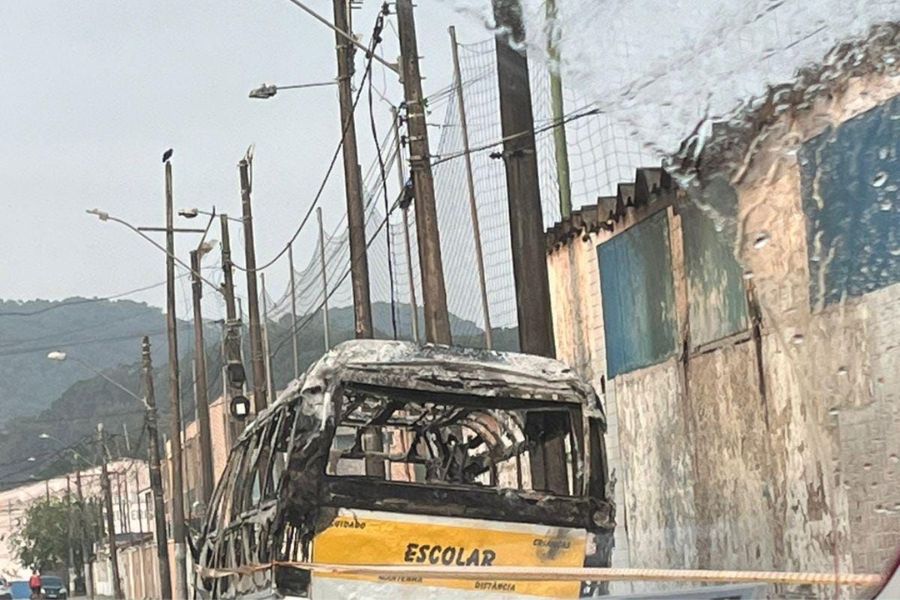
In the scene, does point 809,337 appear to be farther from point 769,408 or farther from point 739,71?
point 769,408

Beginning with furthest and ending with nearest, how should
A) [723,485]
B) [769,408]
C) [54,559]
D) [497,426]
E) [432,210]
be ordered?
[54,559] < [432,210] < [723,485] < [769,408] < [497,426]

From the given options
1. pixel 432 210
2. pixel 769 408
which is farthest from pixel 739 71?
pixel 432 210

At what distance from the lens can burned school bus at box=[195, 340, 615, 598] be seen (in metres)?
8.48

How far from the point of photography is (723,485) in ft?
43.5

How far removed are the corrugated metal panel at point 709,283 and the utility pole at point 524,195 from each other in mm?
1536

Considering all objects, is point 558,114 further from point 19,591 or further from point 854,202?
point 19,591

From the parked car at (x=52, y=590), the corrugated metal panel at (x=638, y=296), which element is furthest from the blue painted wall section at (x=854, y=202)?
the parked car at (x=52, y=590)

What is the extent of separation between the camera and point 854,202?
7637 mm

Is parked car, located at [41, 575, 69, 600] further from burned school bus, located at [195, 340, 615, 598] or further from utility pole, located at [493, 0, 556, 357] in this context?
burned school bus, located at [195, 340, 615, 598]

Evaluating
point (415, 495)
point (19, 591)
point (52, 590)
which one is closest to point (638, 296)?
point (415, 495)

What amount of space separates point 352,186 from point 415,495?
485 inches

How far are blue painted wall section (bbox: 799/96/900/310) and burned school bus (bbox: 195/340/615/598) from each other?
204cm

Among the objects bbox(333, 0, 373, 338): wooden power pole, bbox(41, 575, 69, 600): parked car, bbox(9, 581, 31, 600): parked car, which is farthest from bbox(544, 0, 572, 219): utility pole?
bbox(9, 581, 31, 600): parked car

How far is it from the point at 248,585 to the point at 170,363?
3447 cm
